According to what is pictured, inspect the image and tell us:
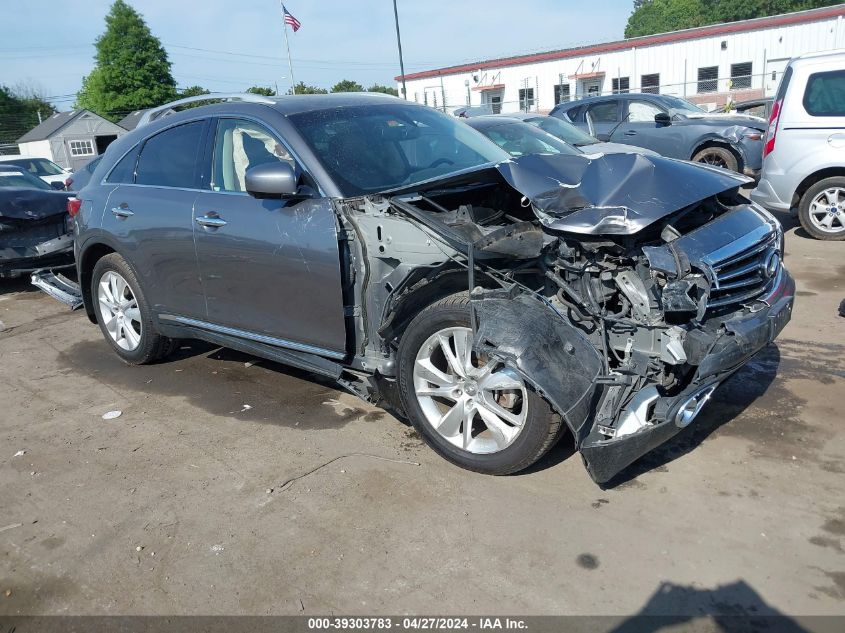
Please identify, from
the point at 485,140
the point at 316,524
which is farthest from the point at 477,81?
the point at 316,524

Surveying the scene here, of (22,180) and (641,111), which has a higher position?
(641,111)

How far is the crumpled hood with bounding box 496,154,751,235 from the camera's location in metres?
3.16

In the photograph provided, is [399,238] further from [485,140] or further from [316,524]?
[485,140]

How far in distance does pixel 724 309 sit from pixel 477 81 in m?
40.9

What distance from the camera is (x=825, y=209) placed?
7.94 meters

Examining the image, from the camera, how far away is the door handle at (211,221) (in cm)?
Result: 431

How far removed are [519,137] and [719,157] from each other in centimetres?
459

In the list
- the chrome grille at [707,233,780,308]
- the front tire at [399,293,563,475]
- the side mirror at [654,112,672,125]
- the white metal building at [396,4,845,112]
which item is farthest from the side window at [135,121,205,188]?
the white metal building at [396,4,845,112]

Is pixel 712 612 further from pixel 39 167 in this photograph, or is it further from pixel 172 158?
pixel 39 167

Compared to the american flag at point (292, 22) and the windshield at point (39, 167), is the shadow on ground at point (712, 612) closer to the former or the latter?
the windshield at point (39, 167)

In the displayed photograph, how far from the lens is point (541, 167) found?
3.68 m

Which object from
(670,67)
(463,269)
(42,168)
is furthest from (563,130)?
(670,67)

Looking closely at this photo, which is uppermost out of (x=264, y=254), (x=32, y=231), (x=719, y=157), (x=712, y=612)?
(x=264, y=254)

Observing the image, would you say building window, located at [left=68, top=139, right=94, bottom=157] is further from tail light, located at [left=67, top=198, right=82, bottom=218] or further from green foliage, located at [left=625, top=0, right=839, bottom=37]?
green foliage, located at [left=625, top=0, right=839, bottom=37]
